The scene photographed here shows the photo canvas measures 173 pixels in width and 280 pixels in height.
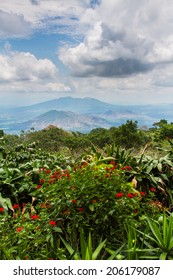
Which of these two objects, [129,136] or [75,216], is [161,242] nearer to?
[75,216]

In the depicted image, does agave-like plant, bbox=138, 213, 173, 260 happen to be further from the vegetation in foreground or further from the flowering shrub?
the flowering shrub

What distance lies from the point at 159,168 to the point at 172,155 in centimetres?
55

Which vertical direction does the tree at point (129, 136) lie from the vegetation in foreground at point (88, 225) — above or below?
above

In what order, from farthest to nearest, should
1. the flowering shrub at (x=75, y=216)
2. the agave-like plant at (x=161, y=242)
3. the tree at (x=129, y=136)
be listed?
1. the tree at (x=129, y=136)
2. the flowering shrub at (x=75, y=216)
3. the agave-like plant at (x=161, y=242)

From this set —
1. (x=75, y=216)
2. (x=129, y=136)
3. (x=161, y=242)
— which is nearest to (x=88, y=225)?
(x=75, y=216)

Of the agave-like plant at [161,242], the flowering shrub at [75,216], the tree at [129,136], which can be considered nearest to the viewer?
the agave-like plant at [161,242]

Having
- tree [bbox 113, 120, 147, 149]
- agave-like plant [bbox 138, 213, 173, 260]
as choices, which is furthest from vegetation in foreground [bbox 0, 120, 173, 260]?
tree [bbox 113, 120, 147, 149]

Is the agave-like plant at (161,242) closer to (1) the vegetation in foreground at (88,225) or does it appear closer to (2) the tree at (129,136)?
(1) the vegetation in foreground at (88,225)

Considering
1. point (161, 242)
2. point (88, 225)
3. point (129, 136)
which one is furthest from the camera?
point (129, 136)

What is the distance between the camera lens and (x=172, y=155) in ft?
15.9

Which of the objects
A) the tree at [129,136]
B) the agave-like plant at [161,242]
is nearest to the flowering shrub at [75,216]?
the agave-like plant at [161,242]

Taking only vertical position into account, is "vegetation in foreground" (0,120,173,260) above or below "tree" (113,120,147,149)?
below

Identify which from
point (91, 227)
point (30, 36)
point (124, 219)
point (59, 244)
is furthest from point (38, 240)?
point (30, 36)
